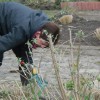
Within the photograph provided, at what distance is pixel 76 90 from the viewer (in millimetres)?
2949

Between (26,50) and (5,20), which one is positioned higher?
(5,20)

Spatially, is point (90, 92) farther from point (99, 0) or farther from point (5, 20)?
Result: point (99, 0)

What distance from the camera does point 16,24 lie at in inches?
164

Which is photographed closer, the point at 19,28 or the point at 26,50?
the point at 19,28

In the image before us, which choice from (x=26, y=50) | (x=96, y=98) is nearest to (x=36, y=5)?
(x=26, y=50)

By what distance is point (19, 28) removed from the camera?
4.09 m

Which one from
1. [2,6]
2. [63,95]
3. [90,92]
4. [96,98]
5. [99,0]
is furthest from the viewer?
[99,0]

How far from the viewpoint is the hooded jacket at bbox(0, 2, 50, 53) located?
161 inches

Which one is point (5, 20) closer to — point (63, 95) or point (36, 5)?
point (63, 95)

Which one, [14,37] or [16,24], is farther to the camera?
[16,24]

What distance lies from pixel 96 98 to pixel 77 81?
529 mm

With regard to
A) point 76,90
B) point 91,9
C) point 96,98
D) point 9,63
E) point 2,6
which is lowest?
point 91,9

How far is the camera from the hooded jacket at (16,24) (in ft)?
13.4

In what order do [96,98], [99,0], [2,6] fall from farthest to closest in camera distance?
1. [99,0]
2. [2,6]
3. [96,98]
